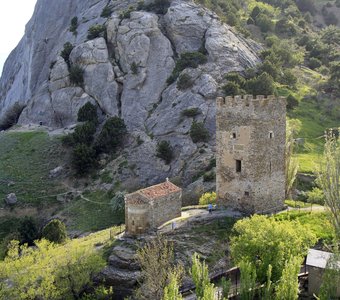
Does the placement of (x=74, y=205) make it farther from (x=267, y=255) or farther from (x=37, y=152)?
(x=267, y=255)

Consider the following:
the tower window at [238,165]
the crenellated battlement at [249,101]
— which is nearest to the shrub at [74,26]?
the crenellated battlement at [249,101]

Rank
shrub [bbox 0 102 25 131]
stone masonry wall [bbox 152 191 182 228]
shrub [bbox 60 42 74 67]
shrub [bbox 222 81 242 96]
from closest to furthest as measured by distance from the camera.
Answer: stone masonry wall [bbox 152 191 182 228] → shrub [bbox 222 81 242 96] → shrub [bbox 60 42 74 67] → shrub [bbox 0 102 25 131]

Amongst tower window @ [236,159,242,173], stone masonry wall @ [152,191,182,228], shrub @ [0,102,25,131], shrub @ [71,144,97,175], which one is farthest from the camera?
shrub @ [0,102,25,131]

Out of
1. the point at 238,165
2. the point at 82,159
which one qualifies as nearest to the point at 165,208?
the point at 238,165

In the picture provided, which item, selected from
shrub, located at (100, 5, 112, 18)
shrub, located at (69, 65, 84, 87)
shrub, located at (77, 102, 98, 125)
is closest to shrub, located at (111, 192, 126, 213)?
shrub, located at (77, 102, 98, 125)

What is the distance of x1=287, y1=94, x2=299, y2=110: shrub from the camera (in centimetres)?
6531

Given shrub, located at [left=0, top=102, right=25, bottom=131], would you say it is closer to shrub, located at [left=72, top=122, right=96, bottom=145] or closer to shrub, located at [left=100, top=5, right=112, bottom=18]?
shrub, located at [left=100, top=5, right=112, bottom=18]

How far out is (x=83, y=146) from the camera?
198 ft

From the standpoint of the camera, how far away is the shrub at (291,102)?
65.3 m

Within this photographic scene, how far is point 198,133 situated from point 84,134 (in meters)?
17.1

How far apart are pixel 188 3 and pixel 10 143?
39740mm

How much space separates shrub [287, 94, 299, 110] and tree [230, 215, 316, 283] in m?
43.5

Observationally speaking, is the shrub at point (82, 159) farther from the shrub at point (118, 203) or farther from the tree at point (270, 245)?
the tree at point (270, 245)

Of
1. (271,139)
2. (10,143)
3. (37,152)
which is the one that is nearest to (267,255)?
(271,139)
